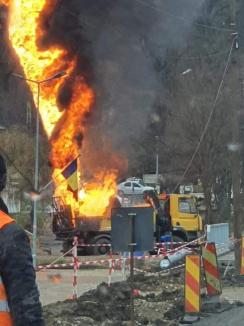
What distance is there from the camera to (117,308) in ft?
33.1

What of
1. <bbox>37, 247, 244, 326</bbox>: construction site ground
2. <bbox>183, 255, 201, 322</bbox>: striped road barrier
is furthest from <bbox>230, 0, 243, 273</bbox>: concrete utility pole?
<bbox>183, 255, 201, 322</bbox>: striped road barrier

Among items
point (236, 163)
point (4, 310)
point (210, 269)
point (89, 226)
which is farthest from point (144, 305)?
point (89, 226)

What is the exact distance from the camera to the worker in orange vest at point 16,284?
2646 mm

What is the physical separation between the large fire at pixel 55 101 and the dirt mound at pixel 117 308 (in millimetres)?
8554

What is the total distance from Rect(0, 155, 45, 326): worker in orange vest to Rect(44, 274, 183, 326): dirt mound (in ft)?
20.8

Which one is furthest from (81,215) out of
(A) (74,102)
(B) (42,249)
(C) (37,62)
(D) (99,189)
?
(C) (37,62)

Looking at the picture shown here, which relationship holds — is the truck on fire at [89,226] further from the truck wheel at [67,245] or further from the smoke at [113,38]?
the smoke at [113,38]

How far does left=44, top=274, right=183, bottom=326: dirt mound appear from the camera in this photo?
9.32 meters

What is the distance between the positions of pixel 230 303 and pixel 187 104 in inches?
795

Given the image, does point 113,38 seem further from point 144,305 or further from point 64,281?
→ point 144,305

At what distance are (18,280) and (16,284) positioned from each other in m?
0.02

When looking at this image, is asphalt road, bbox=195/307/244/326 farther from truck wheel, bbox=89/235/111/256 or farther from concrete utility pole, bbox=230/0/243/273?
truck wheel, bbox=89/235/111/256

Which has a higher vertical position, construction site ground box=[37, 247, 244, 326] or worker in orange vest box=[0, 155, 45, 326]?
worker in orange vest box=[0, 155, 45, 326]

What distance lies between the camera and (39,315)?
2715 mm
